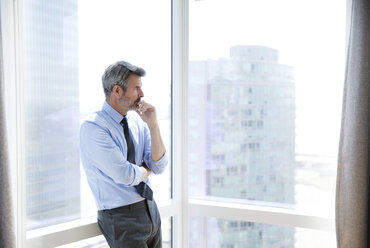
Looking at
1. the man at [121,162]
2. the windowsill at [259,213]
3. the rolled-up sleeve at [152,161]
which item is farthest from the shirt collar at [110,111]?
the windowsill at [259,213]

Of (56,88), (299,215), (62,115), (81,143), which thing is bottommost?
(299,215)

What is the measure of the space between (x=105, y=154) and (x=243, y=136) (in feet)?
3.60

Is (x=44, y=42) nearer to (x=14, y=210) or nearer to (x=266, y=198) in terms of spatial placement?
(x=14, y=210)

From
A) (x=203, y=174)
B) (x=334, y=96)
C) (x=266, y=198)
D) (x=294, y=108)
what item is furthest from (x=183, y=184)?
(x=334, y=96)

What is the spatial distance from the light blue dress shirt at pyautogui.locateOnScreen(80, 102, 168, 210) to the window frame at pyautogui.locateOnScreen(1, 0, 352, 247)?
0.91ft

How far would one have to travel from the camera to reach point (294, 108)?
254 centimetres

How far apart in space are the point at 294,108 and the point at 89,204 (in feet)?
4.82

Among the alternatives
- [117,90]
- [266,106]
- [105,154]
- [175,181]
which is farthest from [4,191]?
[266,106]

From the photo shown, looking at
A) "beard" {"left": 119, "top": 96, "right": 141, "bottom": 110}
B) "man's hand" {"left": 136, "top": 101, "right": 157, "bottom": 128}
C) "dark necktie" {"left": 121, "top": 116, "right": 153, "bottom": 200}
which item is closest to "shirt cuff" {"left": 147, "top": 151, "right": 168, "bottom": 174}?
"dark necktie" {"left": 121, "top": 116, "right": 153, "bottom": 200}

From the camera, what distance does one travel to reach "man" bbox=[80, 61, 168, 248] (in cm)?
203

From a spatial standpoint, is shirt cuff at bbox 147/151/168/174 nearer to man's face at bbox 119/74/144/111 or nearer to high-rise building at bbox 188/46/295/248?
man's face at bbox 119/74/144/111

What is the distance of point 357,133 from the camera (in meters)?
2.11

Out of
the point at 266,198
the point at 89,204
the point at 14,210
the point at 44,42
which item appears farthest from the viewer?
the point at 266,198

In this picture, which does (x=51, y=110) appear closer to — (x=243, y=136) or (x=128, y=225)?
(x=128, y=225)
